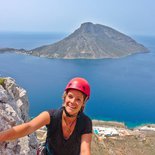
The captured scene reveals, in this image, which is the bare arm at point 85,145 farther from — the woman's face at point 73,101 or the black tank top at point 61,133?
the woman's face at point 73,101

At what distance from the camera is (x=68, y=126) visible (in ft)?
11.3

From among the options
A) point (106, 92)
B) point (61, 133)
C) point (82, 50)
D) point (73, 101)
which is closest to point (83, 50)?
point (82, 50)

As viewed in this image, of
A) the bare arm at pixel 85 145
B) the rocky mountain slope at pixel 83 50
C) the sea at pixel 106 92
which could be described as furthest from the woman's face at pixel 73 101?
the rocky mountain slope at pixel 83 50

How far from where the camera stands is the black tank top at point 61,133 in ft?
11.2

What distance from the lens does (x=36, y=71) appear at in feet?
340

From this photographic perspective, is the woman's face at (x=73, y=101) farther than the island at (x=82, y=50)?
A: No

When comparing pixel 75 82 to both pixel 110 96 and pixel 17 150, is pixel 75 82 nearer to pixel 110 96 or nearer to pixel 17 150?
pixel 17 150

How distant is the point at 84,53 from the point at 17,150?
528ft

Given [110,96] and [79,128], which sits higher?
[79,128]

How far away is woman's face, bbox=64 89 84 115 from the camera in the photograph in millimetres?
3236

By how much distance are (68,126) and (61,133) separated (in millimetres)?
132

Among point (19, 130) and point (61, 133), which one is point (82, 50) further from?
point (19, 130)

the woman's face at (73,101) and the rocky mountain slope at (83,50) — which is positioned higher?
the woman's face at (73,101)

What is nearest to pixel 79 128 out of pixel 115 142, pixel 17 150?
pixel 17 150
